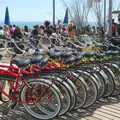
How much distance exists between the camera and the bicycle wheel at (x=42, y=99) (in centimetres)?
511

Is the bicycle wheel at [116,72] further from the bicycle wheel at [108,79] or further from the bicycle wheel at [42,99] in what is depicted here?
the bicycle wheel at [42,99]

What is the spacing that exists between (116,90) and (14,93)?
2029mm

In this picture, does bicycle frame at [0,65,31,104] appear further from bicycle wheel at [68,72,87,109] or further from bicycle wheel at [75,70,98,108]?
bicycle wheel at [75,70,98,108]

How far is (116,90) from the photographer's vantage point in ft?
21.6

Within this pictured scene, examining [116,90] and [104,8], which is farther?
[104,8]

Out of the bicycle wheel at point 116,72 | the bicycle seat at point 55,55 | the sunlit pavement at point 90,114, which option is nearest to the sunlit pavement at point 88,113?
the sunlit pavement at point 90,114

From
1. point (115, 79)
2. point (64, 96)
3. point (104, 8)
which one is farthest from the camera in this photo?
point (104, 8)

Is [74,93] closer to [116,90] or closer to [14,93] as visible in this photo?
[14,93]

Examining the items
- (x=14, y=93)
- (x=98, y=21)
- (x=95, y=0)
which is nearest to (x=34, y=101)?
(x=14, y=93)

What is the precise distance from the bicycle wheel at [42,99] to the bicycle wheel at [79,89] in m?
0.45

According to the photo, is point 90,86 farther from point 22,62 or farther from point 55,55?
point 22,62

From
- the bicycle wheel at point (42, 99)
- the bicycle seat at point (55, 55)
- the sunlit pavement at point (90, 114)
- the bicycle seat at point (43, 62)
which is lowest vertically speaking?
the sunlit pavement at point (90, 114)

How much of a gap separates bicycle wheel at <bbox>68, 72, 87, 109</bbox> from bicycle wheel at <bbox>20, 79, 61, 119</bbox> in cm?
45

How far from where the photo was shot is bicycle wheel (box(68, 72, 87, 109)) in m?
5.57
